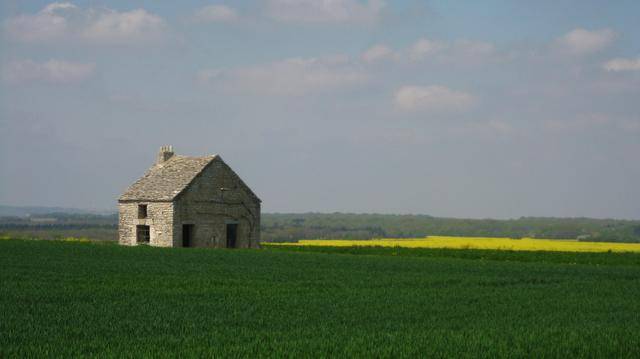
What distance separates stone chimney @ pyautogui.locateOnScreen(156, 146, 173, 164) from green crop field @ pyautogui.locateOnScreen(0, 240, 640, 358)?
24.8 m

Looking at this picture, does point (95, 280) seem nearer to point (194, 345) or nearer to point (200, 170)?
point (194, 345)

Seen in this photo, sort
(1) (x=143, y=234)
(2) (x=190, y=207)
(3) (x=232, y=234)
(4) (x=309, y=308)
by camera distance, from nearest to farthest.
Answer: (4) (x=309, y=308) → (2) (x=190, y=207) → (1) (x=143, y=234) → (3) (x=232, y=234)

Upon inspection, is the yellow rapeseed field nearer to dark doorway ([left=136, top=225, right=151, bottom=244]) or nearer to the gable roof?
the gable roof

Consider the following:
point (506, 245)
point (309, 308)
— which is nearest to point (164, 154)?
point (506, 245)

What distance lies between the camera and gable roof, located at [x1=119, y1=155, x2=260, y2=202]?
61000 millimetres

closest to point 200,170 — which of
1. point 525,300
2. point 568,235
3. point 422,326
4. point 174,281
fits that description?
point 174,281

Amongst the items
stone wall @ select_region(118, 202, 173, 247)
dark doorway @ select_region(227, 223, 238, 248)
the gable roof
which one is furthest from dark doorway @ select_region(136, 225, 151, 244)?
dark doorway @ select_region(227, 223, 238, 248)

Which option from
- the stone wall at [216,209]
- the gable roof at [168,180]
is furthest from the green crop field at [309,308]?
the gable roof at [168,180]

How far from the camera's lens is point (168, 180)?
205 feet

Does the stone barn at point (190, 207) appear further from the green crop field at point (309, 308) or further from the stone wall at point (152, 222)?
the green crop field at point (309, 308)

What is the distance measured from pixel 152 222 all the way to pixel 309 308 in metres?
39.3

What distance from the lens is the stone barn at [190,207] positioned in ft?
198

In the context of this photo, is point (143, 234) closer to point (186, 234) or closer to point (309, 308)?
point (186, 234)

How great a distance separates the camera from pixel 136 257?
44750 millimetres
